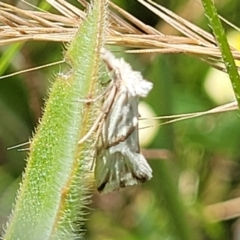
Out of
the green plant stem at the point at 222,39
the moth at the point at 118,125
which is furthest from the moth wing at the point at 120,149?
the green plant stem at the point at 222,39

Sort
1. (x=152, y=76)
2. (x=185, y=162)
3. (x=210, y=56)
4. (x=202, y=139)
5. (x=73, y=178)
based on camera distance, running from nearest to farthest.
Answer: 1. (x=73, y=178)
2. (x=210, y=56)
3. (x=152, y=76)
4. (x=202, y=139)
5. (x=185, y=162)

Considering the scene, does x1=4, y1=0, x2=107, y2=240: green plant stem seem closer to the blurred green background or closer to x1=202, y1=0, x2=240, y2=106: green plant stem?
x1=202, y1=0, x2=240, y2=106: green plant stem

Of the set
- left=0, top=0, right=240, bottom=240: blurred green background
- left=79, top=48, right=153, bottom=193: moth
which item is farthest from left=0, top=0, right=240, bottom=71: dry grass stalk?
left=0, top=0, right=240, bottom=240: blurred green background

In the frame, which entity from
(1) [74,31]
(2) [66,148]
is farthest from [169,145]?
(2) [66,148]

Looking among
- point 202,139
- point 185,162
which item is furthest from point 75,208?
point 185,162

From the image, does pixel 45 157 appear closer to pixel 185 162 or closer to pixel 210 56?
pixel 210 56

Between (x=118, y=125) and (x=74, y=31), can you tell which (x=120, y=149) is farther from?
(x=74, y=31)
